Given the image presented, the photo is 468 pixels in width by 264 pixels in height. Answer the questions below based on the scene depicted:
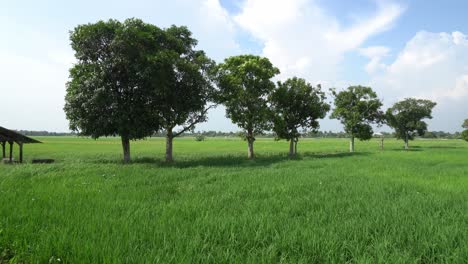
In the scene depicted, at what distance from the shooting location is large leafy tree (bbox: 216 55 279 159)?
3105cm

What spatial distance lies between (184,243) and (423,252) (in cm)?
384

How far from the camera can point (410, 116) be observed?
60.9m

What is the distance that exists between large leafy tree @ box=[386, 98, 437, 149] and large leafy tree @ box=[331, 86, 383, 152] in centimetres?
1329

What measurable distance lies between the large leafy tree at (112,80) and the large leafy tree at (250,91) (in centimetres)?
838

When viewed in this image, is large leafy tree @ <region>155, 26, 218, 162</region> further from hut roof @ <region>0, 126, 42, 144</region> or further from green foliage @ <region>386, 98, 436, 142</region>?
green foliage @ <region>386, 98, 436, 142</region>

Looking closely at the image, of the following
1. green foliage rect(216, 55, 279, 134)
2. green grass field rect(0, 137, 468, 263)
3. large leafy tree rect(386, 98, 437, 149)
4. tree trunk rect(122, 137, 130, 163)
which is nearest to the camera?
green grass field rect(0, 137, 468, 263)

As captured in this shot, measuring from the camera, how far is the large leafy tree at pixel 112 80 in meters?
22.6

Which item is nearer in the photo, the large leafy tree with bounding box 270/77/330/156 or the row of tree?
the row of tree

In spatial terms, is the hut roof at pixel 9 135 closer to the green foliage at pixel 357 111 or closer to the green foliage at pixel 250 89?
the green foliage at pixel 250 89

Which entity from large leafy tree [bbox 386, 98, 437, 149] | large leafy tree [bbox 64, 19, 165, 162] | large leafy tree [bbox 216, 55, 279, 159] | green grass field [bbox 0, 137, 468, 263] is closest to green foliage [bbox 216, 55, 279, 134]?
large leafy tree [bbox 216, 55, 279, 159]

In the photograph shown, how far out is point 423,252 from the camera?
5.36 meters

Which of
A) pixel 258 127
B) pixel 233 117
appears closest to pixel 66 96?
pixel 233 117

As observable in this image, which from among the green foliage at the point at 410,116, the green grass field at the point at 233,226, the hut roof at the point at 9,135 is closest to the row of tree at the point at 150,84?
the hut roof at the point at 9,135

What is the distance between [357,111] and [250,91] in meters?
23.3
